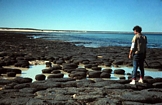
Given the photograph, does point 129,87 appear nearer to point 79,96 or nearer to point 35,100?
point 79,96

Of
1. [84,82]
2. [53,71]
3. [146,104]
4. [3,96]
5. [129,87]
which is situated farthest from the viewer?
[53,71]

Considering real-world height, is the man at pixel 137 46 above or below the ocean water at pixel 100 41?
above

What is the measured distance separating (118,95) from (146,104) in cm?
108

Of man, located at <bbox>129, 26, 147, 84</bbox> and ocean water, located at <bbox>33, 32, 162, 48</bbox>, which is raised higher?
man, located at <bbox>129, 26, 147, 84</bbox>

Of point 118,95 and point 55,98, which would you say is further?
point 118,95

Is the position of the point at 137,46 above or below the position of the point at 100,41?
above

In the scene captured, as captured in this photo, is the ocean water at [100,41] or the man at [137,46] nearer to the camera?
the man at [137,46]

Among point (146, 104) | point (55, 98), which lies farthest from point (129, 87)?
point (55, 98)

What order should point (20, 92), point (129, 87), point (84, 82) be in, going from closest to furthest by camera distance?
point (20, 92) < point (129, 87) < point (84, 82)

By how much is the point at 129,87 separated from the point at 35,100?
3.81 m

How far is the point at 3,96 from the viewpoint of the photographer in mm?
6887

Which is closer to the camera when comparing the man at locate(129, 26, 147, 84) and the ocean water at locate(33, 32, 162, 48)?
the man at locate(129, 26, 147, 84)

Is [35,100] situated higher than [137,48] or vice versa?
[137,48]

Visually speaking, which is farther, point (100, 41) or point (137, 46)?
point (100, 41)
